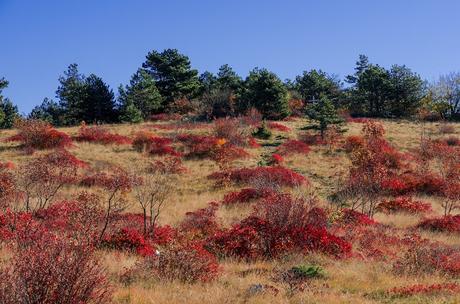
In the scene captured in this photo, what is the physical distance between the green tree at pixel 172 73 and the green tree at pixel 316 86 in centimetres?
1537

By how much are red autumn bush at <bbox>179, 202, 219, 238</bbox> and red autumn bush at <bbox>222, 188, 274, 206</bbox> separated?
1.92m

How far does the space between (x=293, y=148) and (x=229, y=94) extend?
18.5m

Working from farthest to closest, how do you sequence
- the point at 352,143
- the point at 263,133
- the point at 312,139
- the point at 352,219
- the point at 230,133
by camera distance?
1. the point at 263,133
2. the point at 312,139
3. the point at 230,133
4. the point at 352,143
5. the point at 352,219

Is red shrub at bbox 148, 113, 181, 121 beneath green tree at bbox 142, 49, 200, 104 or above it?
beneath

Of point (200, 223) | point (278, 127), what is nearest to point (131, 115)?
point (278, 127)

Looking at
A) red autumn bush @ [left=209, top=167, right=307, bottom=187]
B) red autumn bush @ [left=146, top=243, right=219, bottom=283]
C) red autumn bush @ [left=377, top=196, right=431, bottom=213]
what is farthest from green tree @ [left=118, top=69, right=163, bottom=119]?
red autumn bush @ [left=146, top=243, right=219, bottom=283]

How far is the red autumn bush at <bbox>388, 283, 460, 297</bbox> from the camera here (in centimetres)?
732

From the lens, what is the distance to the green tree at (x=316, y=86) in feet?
193

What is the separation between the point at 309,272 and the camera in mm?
8562

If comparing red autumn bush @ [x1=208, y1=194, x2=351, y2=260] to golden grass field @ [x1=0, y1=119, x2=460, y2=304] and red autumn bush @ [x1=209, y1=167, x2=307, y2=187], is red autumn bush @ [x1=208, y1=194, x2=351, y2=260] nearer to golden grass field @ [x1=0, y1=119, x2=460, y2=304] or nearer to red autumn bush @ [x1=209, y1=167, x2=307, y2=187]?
golden grass field @ [x1=0, y1=119, x2=460, y2=304]

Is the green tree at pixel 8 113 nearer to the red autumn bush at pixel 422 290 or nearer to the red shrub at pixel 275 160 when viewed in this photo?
the red shrub at pixel 275 160

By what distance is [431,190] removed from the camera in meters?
21.9

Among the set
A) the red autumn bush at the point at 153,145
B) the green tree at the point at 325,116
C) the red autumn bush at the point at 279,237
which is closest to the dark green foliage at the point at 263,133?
the green tree at the point at 325,116

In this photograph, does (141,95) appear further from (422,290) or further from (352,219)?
(422,290)
